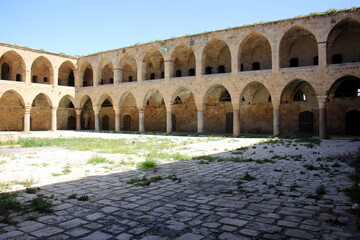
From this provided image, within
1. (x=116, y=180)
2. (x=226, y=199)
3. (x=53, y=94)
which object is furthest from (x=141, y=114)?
(x=226, y=199)

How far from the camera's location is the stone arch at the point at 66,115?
35.5 meters

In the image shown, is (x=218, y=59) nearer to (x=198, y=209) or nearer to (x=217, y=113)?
(x=217, y=113)

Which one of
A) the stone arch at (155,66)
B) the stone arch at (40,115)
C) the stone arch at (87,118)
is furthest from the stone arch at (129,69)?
the stone arch at (40,115)

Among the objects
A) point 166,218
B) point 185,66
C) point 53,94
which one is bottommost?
A: point 166,218

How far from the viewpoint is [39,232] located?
3.71 m

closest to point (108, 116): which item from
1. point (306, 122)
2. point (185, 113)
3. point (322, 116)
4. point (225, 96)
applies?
point (185, 113)

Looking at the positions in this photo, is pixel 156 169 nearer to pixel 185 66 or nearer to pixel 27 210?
pixel 27 210

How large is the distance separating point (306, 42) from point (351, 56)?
11.9 feet

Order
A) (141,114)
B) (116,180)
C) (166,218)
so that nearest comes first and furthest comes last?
1. (166,218)
2. (116,180)
3. (141,114)

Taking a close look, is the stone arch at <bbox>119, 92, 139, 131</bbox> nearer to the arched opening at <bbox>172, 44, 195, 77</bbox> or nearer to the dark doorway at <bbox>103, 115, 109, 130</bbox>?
the dark doorway at <bbox>103, 115, 109, 130</bbox>

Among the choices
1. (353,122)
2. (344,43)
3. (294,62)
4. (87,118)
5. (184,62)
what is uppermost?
(184,62)

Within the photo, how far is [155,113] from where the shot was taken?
33.0 m

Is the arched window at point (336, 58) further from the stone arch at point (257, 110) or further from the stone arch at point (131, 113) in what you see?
the stone arch at point (131, 113)

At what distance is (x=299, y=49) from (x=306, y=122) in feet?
20.6
